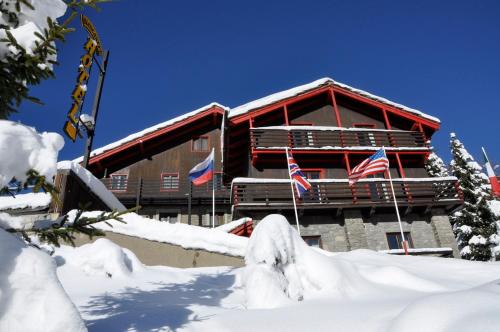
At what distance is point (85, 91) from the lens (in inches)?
519

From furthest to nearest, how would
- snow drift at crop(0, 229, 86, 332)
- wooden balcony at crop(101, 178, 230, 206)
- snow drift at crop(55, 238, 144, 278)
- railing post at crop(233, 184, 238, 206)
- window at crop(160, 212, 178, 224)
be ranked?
window at crop(160, 212, 178, 224)
wooden balcony at crop(101, 178, 230, 206)
railing post at crop(233, 184, 238, 206)
snow drift at crop(55, 238, 144, 278)
snow drift at crop(0, 229, 86, 332)

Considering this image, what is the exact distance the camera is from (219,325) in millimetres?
3992

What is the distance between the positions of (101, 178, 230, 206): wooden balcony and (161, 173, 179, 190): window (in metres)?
0.18

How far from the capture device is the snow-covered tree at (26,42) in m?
3.30

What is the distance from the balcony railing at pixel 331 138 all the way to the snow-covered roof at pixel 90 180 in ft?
28.0

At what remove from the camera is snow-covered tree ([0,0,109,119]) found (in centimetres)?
330

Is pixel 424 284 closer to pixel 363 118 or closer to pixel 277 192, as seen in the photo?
pixel 277 192

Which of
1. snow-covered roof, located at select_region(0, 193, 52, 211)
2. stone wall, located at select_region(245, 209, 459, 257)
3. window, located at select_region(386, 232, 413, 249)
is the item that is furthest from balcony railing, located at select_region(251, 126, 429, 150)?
snow-covered roof, located at select_region(0, 193, 52, 211)

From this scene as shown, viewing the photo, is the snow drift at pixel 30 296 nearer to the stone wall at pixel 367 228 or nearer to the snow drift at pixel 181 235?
the snow drift at pixel 181 235

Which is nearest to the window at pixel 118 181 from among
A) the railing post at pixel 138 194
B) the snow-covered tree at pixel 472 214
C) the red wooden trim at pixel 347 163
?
the railing post at pixel 138 194

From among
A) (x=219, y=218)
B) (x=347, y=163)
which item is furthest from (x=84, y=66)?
(x=347, y=163)

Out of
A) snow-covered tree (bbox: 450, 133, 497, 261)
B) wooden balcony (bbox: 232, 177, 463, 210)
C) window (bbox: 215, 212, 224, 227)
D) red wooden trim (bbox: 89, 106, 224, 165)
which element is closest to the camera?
wooden balcony (bbox: 232, 177, 463, 210)

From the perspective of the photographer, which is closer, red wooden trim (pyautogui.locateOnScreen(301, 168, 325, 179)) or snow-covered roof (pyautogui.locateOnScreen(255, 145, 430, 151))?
snow-covered roof (pyautogui.locateOnScreen(255, 145, 430, 151))

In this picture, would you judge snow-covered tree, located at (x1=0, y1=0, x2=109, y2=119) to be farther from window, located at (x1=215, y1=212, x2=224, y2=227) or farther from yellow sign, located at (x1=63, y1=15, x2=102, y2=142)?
window, located at (x1=215, y1=212, x2=224, y2=227)
